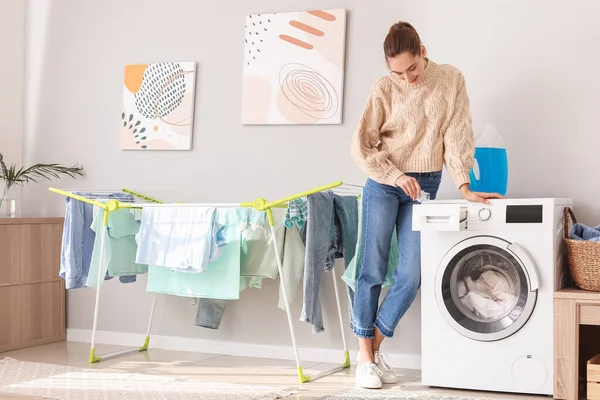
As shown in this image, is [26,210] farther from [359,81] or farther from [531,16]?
[531,16]

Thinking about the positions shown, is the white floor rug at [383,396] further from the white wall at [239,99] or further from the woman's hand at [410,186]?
the woman's hand at [410,186]

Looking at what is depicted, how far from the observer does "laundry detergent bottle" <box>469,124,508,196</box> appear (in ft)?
10.8

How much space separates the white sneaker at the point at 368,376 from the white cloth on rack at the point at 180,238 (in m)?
0.79

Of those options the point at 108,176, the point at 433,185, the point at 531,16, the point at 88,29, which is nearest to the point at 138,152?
the point at 108,176

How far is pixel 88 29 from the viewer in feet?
14.4

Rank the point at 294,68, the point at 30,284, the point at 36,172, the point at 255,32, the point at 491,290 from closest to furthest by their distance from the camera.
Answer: the point at 491,290, the point at 294,68, the point at 255,32, the point at 30,284, the point at 36,172

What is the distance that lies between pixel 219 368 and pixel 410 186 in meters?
1.24

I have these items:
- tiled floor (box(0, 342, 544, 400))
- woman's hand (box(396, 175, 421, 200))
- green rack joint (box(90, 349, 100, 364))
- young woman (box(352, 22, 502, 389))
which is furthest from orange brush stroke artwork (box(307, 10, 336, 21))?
green rack joint (box(90, 349, 100, 364))

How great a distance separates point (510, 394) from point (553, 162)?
99cm

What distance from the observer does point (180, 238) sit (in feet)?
11.5

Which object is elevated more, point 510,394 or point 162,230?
point 162,230

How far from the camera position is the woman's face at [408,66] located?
9.72 feet

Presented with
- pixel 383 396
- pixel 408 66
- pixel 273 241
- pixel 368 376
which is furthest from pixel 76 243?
pixel 408 66

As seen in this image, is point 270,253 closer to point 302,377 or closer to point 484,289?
point 302,377
